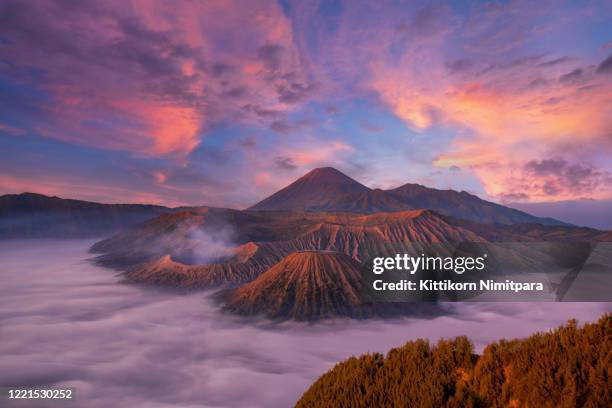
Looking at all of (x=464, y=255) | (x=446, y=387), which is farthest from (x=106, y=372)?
(x=464, y=255)

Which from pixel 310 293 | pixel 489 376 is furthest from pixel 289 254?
pixel 489 376

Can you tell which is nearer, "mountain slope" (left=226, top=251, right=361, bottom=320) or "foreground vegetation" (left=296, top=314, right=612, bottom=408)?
"foreground vegetation" (left=296, top=314, right=612, bottom=408)

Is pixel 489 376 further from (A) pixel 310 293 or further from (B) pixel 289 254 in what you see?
(B) pixel 289 254

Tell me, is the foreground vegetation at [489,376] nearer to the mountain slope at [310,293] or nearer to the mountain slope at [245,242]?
the mountain slope at [310,293]

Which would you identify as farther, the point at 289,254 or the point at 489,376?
the point at 289,254

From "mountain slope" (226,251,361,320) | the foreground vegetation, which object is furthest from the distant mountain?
the foreground vegetation

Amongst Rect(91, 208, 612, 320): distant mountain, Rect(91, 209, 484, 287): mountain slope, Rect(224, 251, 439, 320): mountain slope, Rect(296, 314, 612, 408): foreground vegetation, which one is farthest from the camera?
Rect(91, 209, 484, 287): mountain slope

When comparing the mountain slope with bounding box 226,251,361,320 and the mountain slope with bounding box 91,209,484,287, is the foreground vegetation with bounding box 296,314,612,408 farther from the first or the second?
the mountain slope with bounding box 91,209,484,287

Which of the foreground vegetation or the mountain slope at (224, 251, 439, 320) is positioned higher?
the foreground vegetation
